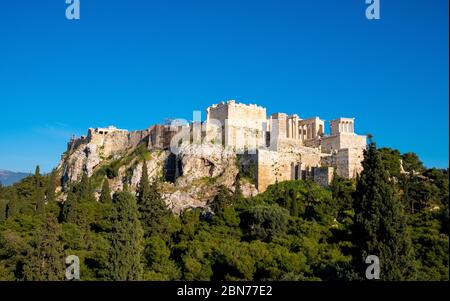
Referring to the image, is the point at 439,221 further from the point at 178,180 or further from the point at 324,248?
the point at 178,180

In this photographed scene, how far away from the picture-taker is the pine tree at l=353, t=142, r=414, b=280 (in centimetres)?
1950

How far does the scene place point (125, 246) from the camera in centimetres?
2434

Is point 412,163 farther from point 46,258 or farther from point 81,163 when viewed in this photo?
point 81,163

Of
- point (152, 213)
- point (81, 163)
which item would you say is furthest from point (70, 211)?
point (81, 163)

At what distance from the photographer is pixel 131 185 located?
182 ft

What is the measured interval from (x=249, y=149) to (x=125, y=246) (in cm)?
2836

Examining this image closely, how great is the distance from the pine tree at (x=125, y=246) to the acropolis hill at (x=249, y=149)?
69.9ft

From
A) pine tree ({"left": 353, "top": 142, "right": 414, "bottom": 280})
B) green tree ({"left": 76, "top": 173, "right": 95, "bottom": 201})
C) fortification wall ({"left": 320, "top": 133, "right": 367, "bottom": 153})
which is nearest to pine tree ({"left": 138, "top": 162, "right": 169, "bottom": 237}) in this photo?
green tree ({"left": 76, "top": 173, "right": 95, "bottom": 201})

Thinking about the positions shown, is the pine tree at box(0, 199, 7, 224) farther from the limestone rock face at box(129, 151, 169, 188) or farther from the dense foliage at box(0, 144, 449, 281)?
the limestone rock face at box(129, 151, 169, 188)

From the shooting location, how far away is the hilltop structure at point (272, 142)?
48.7m

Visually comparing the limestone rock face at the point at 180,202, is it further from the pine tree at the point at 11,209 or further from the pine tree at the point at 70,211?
the pine tree at the point at 11,209

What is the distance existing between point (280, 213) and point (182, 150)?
1688cm
